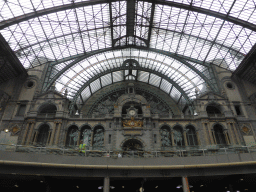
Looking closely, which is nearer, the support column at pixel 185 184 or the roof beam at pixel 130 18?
the support column at pixel 185 184

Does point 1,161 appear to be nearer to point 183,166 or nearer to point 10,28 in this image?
point 183,166

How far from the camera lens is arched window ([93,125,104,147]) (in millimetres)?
39116

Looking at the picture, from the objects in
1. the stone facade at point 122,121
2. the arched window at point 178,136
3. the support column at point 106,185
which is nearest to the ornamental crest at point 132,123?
the stone facade at point 122,121

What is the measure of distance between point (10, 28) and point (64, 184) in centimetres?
3058

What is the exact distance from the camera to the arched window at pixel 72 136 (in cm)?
4011

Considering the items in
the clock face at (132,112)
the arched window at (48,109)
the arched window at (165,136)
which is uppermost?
the arched window at (48,109)

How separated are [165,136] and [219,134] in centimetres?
1185

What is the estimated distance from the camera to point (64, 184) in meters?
23.5

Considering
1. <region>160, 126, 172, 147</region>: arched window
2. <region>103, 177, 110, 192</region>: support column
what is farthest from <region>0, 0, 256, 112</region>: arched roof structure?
<region>103, 177, 110, 192</region>: support column

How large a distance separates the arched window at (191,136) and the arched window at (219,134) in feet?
14.7

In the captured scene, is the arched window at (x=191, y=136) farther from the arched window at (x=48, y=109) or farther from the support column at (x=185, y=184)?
the arched window at (x=48, y=109)

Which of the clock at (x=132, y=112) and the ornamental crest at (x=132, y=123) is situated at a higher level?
the clock at (x=132, y=112)

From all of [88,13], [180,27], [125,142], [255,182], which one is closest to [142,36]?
[180,27]

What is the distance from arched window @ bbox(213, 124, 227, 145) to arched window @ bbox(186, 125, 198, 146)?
4473 millimetres
